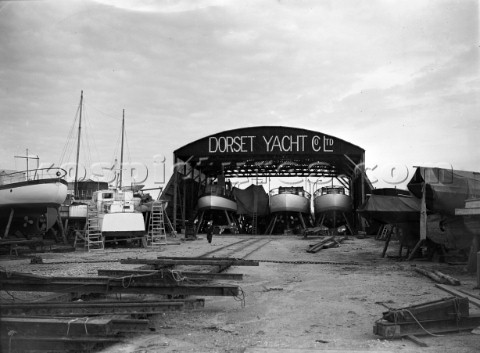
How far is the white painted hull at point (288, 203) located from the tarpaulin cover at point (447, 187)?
2278 cm

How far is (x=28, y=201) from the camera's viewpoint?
1931cm

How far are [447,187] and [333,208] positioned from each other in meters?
22.3

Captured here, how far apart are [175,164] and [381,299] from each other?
2704 cm

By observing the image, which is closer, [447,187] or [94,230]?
[447,187]

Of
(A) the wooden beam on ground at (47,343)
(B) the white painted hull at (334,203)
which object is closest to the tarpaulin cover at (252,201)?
(B) the white painted hull at (334,203)

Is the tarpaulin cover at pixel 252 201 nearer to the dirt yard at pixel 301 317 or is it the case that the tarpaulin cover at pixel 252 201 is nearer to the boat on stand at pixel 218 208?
the boat on stand at pixel 218 208

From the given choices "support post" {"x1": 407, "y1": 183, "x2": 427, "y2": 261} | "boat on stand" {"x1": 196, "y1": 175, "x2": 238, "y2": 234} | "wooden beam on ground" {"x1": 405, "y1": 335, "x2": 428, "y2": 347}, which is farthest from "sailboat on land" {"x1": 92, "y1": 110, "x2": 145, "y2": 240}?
"wooden beam on ground" {"x1": 405, "y1": 335, "x2": 428, "y2": 347}

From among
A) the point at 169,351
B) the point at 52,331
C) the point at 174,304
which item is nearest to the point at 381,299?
the point at 174,304

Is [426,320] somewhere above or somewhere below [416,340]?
above

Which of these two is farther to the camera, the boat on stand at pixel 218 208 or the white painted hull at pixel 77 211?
the boat on stand at pixel 218 208

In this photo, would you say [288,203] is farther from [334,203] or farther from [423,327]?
[423,327]

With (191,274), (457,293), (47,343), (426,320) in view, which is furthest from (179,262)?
(426,320)

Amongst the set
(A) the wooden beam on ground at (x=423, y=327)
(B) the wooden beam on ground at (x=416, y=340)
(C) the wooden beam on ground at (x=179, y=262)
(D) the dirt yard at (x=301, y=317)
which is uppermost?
(C) the wooden beam on ground at (x=179, y=262)

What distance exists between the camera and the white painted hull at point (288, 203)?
35547 mm
